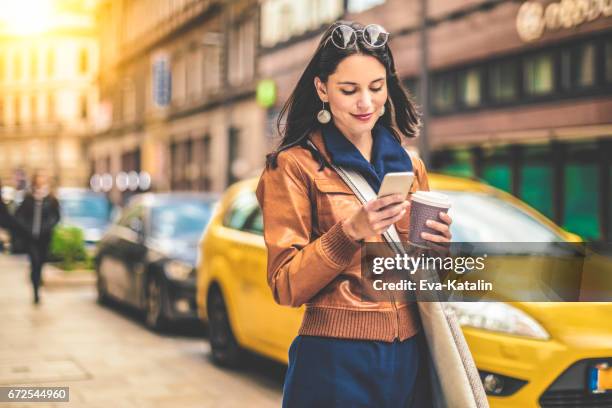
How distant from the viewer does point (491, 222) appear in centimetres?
654

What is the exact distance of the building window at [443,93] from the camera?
890 inches

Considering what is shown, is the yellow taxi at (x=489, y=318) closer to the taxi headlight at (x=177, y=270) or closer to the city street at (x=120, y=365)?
the city street at (x=120, y=365)

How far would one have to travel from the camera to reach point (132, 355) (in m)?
9.05

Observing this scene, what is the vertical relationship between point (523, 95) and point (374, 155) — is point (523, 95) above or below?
above

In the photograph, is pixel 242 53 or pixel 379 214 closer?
pixel 379 214

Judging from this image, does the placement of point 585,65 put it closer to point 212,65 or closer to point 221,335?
point 221,335

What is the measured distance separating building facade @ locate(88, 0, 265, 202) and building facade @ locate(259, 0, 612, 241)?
12872 millimetres

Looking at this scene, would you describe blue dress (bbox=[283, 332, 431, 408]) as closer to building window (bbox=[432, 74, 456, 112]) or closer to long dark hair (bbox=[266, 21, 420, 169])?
long dark hair (bbox=[266, 21, 420, 169])

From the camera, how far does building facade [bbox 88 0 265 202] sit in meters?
38.6

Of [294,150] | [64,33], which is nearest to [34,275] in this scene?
[294,150]

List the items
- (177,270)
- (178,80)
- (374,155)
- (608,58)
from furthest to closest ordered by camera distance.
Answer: (178,80) → (608,58) → (177,270) → (374,155)

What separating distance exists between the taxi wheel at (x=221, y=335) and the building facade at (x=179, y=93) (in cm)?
2604

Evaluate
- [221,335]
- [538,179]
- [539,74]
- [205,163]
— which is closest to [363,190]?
[221,335]

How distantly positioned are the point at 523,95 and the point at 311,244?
1799cm
